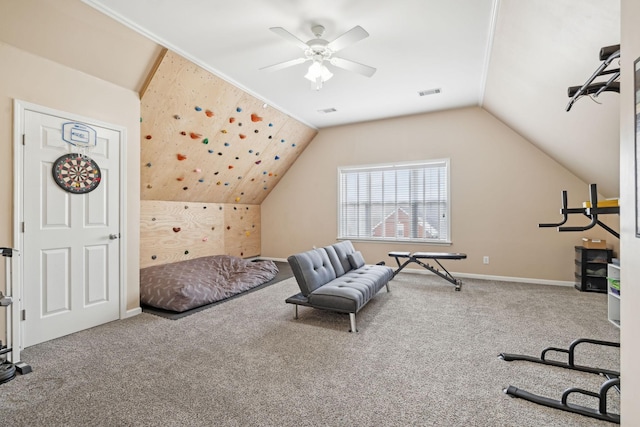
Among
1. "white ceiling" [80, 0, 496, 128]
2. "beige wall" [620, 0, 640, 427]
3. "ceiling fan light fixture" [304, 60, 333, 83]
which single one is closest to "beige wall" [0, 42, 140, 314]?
"white ceiling" [80, 0, 496, 128]

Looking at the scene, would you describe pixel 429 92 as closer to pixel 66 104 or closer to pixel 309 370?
pixel 309 370

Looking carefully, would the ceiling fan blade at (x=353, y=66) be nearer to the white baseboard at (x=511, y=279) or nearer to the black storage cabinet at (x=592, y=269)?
the white baseboard at (x=511, y=279)

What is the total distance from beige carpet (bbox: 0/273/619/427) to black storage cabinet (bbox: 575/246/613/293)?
0.88 m

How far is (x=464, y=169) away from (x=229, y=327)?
437cm

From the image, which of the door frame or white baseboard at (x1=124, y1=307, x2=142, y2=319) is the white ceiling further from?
white baseboard at (x1=124, y1=307, x2=142, y2=319)

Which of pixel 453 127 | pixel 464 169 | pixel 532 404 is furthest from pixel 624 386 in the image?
pixel 453 127

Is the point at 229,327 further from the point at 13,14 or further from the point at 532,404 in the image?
the point at 13,14

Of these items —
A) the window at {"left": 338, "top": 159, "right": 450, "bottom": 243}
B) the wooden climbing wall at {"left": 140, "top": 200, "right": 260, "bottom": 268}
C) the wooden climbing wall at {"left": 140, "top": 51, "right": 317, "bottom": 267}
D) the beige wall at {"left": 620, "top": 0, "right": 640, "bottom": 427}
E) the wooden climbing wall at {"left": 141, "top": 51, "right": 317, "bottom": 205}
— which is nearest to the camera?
the beige wall at {"left": 620, "top": 0, "right": 640, "bottom": 427}

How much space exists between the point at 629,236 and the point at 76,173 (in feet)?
12.8

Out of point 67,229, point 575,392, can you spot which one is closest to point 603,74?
point 575,392

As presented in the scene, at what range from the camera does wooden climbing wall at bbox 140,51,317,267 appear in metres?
3.77

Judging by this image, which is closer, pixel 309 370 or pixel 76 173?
pixel 309 370

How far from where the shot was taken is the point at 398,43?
3193 millimetres

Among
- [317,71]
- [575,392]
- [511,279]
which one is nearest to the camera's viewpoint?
[575,392]
